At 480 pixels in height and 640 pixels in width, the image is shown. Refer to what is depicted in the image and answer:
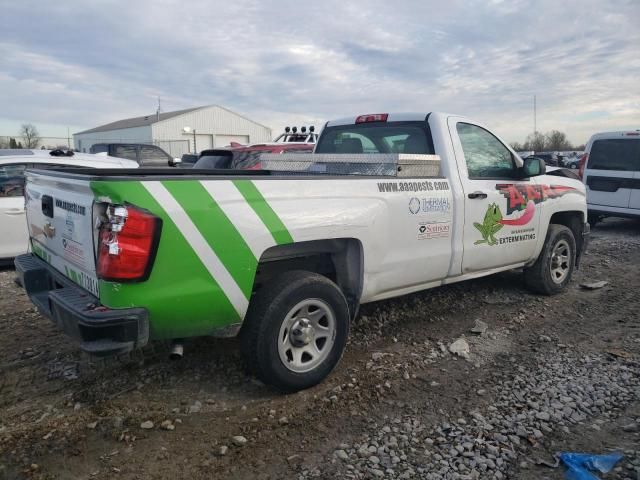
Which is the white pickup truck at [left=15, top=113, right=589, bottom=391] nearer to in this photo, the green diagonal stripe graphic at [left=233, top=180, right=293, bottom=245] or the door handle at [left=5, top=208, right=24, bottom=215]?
the green diagonal stripe graphic at [left=233, top=180, right=293, bottom=245]

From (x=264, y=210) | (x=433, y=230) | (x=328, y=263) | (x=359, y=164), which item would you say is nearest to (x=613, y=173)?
(x=433, y=230)

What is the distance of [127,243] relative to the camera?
2682 millimetres

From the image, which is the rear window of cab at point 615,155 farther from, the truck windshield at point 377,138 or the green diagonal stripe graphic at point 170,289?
the green diagonal stripe graphic at point 170,289

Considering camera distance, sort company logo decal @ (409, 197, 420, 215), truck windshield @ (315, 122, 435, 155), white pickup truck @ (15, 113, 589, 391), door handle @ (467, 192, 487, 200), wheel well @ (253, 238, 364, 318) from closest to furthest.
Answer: white pickup truck @ (15, 113, 589, 391) → wheel well @ (253, 238, 364, 318) → company logo decal @ (409, 197, 420, 215) → door handle @ (467, 192, 487, 200) → truck windshield @ (315, 122, 435, 155)

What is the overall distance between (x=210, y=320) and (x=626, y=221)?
1187cm

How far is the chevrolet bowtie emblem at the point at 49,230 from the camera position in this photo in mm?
3417

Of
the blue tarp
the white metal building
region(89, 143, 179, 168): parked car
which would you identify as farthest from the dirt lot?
the white metal building

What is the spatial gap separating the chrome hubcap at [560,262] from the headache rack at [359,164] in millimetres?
2245

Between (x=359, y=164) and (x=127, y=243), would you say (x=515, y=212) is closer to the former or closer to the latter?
(x=359, y=164)

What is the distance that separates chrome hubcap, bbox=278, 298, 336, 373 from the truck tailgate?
1.20 m

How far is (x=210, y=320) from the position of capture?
10.1ft

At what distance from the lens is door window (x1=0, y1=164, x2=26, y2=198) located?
21.5ft

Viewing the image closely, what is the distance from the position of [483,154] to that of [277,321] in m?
2.77

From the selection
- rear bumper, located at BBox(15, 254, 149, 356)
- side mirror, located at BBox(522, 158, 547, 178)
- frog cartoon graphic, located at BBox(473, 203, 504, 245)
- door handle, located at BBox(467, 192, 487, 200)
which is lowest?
rear bumper, located at BBox(15, 254, 149, 356)
